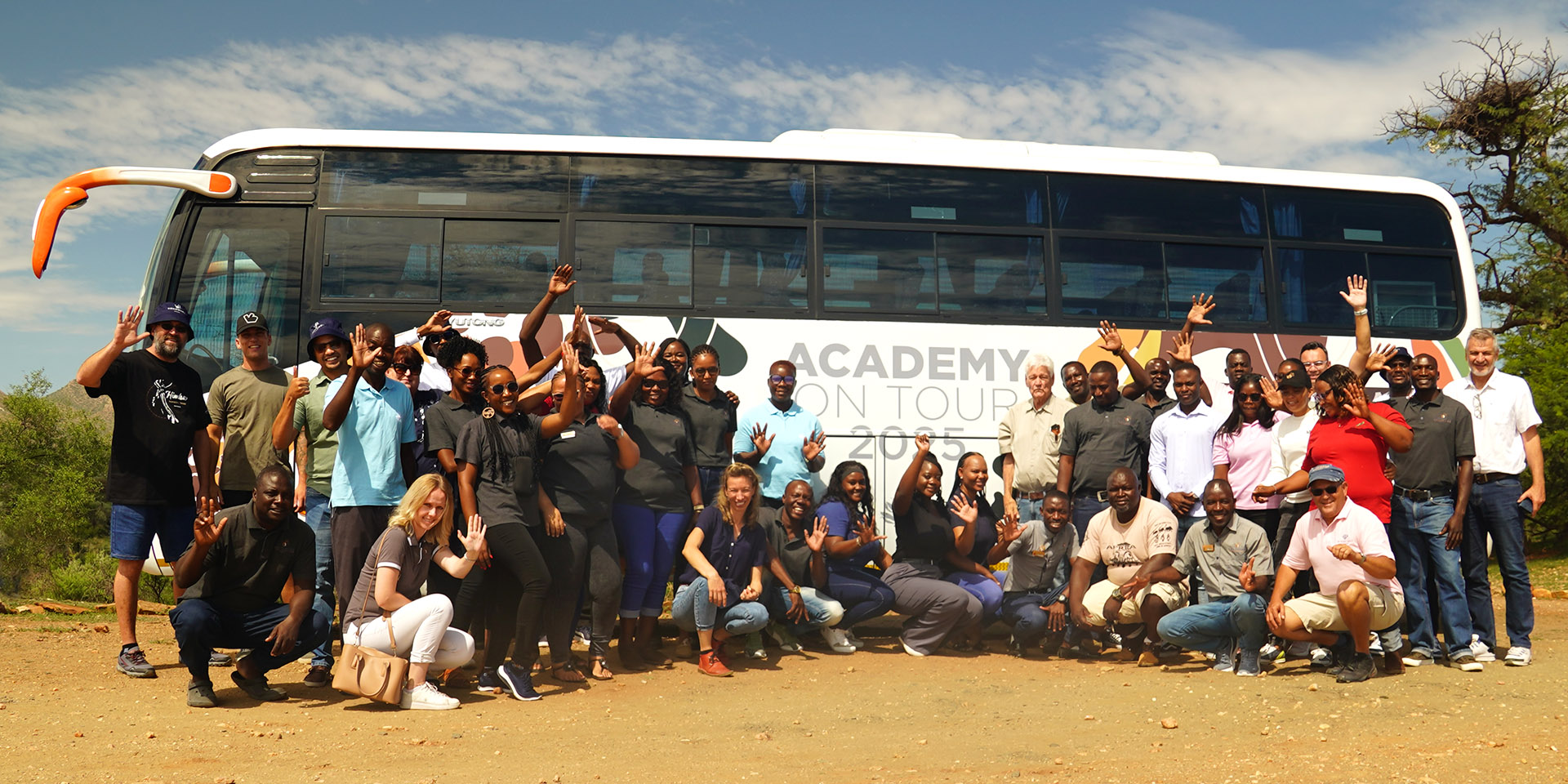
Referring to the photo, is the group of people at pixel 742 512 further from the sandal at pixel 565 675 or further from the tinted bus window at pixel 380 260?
the tinted bus window at pixel 380 260

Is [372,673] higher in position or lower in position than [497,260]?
lower

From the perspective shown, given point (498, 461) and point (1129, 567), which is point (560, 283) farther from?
point (1129, 567)

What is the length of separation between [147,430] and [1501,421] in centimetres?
841

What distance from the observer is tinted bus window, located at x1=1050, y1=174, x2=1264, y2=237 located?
9.16 m

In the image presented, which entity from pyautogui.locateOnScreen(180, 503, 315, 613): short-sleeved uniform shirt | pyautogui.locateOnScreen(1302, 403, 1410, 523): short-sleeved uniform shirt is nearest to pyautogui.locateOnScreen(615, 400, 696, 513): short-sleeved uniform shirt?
pyautogui.locateOnScreen(180, 503, 315, 613): short-sleeved uniform shirt

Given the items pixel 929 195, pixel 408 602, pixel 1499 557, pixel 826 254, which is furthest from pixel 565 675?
pixel 1499 557

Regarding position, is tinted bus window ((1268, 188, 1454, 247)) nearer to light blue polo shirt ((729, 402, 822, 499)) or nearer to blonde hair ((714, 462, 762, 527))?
light blue polo shirt ((729, 402, 822, 499))

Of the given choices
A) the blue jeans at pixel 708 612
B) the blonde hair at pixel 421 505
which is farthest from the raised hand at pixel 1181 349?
the blonde hair at pixel 421 505

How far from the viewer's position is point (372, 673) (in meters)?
5.73

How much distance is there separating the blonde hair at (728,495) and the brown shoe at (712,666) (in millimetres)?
856

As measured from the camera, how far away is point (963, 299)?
8805 millimetres

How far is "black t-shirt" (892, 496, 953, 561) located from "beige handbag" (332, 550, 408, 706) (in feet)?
11.4

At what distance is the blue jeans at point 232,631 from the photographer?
5.71 meters

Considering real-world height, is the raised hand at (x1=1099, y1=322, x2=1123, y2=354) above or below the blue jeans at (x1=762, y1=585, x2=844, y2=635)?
above
